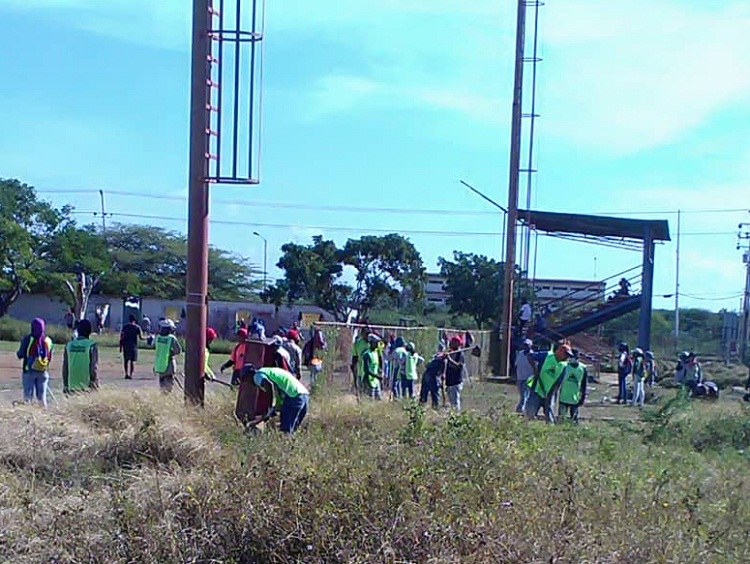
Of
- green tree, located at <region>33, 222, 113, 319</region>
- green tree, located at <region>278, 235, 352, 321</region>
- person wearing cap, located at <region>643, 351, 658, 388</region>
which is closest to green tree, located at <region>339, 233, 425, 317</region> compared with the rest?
green tree, located at <region>278, 235, 352, 321</region>

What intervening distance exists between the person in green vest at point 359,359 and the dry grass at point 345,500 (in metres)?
8.66

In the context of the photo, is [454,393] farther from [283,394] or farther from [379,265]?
[379,265]

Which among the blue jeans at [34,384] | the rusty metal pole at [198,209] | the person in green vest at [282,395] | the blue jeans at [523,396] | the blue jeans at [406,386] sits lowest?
the blue jeans at [406,386]

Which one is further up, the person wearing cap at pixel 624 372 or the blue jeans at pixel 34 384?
the blue jeans at pixel 34 384

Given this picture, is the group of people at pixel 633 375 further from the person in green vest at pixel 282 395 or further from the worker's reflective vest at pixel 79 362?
the person in green vest at pixel 282 395

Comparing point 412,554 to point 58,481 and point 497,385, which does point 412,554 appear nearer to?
point 58,481

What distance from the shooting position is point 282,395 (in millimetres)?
11852

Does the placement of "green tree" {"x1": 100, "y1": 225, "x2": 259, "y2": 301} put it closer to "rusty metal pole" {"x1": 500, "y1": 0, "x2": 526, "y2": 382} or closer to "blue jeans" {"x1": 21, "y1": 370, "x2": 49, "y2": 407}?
"rusty metal pole" {"x1": 500, "y1": 0, "x2": 526, "y2": 382}

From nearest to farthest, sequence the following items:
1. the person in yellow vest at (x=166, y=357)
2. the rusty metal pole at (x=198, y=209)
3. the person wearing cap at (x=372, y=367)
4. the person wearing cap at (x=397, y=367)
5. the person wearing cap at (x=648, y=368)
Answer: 1. the rusty metal pole at (x=198, y=209)
2. the person in yellow vest at (x=166, y=357)
3. the person wearing cap at (x=372, y=367)
4. the person wearing cap at (x=397, y=367)
5. the person wearing cap at (x=648, y=368)

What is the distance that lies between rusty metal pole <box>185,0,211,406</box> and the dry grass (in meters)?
2.51

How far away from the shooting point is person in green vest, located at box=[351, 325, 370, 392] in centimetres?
1966

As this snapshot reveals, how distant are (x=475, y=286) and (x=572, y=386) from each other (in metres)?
44.6

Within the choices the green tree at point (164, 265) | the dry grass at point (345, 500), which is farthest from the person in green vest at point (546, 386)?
the green tree at point (164, 265)

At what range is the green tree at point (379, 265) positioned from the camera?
59.4 m
